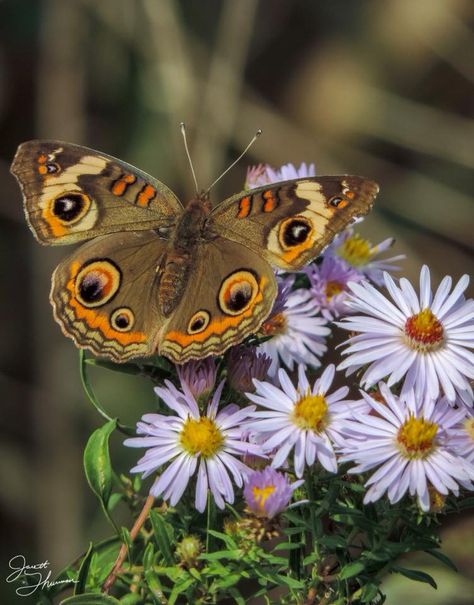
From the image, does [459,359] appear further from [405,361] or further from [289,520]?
[289,520]

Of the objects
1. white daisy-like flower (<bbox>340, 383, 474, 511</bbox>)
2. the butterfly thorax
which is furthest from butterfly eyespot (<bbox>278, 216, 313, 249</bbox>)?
Result: white daisy-like flower (<bbox>340, 383, 474, 511</bbox>)

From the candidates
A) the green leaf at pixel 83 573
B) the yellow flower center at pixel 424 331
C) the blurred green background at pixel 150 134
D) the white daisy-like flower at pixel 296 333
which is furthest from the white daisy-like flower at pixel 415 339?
the blurred green background at pixel 150 134

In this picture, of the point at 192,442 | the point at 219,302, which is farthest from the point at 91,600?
the point at 219,302

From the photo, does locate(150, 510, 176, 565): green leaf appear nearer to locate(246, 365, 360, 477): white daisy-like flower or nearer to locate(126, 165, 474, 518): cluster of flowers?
locate(126, 165, 474, 518): cluster of flowers

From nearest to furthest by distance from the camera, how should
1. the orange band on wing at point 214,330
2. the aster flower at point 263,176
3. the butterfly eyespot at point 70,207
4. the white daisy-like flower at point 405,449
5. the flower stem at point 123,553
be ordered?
1. the white daisy-like flower at point 405,449
2. the flower stem at point 123,553
3. the orange band on wing at point 214,330
4. the butterfly eyespot at point 70,207
5. the aster flower at point 263,176

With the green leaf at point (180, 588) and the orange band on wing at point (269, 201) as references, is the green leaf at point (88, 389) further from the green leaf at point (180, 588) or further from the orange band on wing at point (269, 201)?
the orange band on wing at point (269, 201)

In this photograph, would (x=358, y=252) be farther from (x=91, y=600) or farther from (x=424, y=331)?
(x=91, y=600)

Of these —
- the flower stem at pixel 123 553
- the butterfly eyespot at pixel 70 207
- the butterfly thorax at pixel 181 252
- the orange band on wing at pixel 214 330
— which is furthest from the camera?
the butterfly eyespot at pixel 70 207
